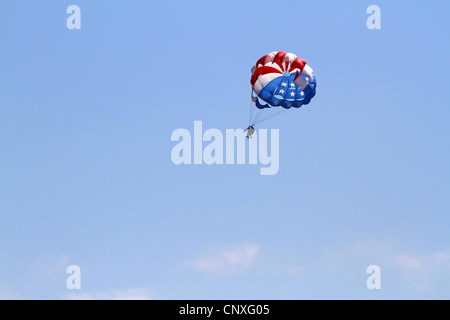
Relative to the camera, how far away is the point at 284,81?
2766 inches

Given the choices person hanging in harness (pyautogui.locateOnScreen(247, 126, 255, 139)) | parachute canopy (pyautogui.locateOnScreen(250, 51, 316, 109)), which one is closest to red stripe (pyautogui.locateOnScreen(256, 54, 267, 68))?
parachute canopy (pyautogui.locateOnScreen(250, 51, 316, 109))

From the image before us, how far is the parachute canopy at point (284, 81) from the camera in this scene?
70.1 m

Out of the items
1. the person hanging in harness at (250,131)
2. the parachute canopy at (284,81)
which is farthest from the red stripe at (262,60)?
the person hanging in harness at (250,131)

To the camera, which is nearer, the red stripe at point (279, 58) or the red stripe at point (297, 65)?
the red stripe at point (297, 65)

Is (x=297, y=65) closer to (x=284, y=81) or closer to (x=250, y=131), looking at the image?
(x=284, y=81)

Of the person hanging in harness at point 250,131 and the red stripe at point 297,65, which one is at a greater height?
the red stripe at point 297,65

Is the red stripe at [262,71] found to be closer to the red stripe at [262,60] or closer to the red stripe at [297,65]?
the red stripe at [262,60]

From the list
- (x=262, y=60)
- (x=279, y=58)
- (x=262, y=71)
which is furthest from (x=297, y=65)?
(x=262, y=60)
